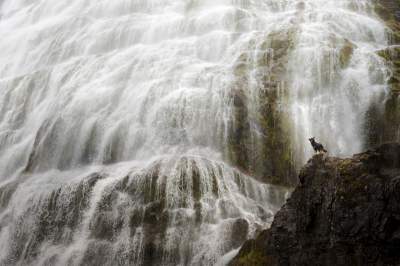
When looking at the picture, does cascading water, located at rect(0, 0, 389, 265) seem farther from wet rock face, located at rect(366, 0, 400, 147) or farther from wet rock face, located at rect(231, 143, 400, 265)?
wet rock face, located at rect(231, 143, 400, 265)

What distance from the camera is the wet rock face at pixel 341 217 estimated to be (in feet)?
31.9

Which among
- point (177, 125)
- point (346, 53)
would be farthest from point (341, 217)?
point (346, 53)

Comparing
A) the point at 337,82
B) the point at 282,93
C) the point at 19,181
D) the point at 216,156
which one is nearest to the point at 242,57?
the point at 282,93

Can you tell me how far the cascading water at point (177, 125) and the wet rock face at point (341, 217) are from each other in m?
2.68

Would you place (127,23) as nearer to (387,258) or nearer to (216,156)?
(216,156)

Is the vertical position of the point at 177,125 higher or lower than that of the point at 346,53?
lower

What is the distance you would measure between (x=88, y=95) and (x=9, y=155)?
162 inches

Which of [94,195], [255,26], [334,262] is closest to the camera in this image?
[334,262]

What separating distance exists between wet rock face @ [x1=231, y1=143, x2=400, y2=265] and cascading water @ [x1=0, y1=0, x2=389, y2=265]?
2.68 m

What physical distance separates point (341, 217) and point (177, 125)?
31.3 feet

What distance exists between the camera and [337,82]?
19.0 m

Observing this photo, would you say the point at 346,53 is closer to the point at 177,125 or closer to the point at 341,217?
the point at 177,125

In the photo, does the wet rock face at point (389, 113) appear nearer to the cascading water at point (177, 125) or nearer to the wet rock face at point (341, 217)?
the cascading water at point (177, 125)

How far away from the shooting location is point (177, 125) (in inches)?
746
